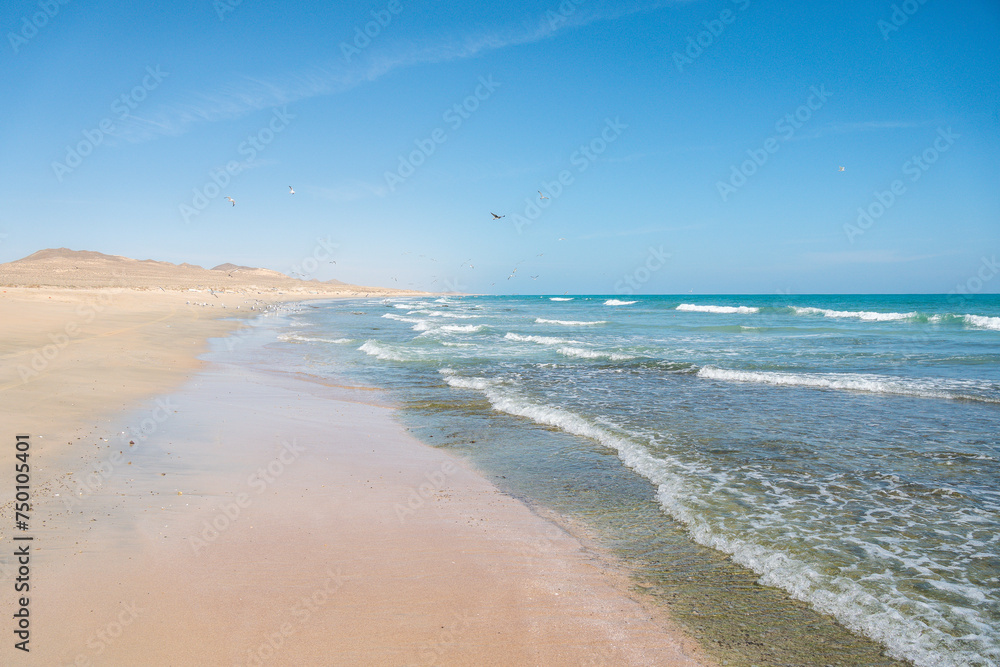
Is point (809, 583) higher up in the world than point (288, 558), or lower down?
lower down

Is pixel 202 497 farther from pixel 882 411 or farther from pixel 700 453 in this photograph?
pixel 882 411

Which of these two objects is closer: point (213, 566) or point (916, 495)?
point (213, 566)

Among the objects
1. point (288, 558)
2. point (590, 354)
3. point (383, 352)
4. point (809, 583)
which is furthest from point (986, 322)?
point (288, 558)

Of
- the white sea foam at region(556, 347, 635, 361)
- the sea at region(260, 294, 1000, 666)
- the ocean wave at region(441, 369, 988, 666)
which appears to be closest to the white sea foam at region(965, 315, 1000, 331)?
the sea at region(260, 294, 1000, 666)

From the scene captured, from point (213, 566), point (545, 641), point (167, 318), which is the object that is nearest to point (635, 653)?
point (545, 641)

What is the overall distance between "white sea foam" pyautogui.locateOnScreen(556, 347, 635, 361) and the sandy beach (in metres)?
11.6

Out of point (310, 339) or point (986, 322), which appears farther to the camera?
point (986, 322)

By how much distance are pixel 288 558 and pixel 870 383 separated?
14189 mm

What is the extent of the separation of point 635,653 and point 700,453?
4.88 meters

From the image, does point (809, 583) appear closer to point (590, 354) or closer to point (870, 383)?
point (870, 383)

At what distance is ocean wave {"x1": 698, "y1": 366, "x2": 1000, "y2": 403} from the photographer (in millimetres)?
11844

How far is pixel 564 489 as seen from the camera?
646 centimetres

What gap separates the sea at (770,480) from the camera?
3816mm

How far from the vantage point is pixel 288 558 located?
4.37m
